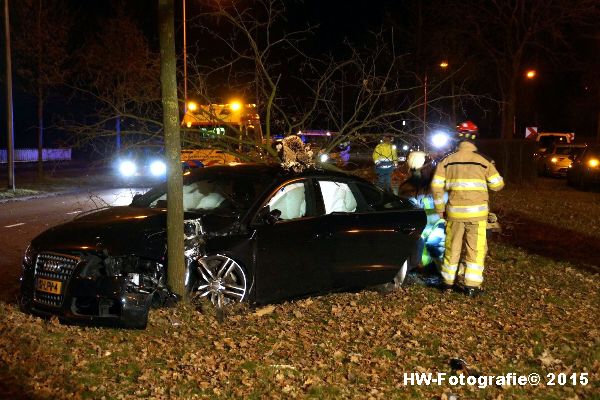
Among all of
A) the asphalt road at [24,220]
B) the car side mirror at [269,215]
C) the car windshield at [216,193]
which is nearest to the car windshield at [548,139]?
the asphalt road at [24,220]

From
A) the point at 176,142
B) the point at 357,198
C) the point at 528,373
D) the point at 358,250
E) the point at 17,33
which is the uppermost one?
the point at 17,33

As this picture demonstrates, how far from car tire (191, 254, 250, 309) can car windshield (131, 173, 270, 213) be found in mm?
595

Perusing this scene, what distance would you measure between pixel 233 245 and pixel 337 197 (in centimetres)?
162

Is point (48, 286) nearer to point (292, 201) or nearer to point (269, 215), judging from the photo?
point (269, 215)

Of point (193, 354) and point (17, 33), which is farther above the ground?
point (17, 33)

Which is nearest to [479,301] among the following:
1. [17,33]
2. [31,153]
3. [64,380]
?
[64,380]

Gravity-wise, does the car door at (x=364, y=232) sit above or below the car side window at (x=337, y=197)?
below

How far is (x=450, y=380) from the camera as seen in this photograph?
4996mm

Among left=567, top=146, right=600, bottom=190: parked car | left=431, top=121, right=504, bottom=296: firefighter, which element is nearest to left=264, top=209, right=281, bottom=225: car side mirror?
left=431, top=121, right=504, bottom=296: firefighter

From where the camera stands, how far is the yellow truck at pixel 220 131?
9.69 metres

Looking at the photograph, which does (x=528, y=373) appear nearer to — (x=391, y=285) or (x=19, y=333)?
(x=391, y=285)

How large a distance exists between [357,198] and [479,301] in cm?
167

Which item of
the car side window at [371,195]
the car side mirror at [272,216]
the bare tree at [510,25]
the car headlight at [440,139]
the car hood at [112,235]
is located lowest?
the car hood at [112,235]

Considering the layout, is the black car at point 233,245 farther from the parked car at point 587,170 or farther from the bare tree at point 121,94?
the parked car at point 587,170
